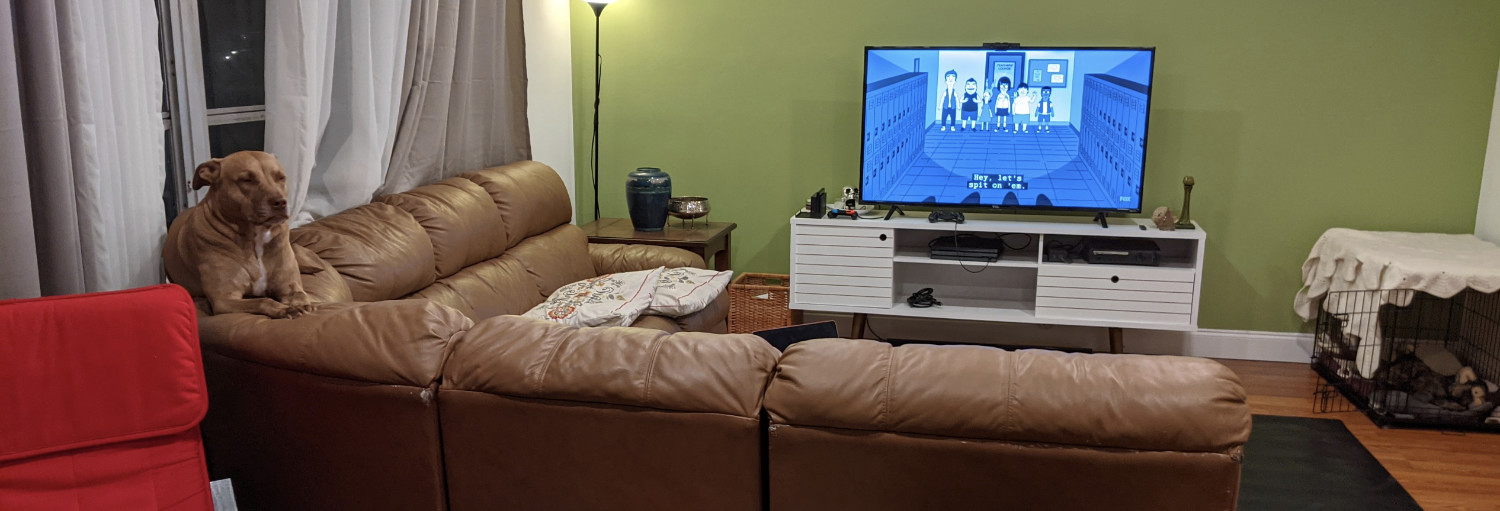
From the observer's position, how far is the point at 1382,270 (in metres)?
3.66

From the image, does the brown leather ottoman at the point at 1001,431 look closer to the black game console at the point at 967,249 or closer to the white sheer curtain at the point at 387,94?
the white sheer curtain at the point at 387,94

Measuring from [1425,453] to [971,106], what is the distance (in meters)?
1.97

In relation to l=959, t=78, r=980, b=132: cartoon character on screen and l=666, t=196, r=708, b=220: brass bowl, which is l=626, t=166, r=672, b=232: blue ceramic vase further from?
l=959, t=78, r=980, b=132: cartoon character on screen

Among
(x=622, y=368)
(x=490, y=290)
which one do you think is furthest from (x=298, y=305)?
(x=490, y=290)

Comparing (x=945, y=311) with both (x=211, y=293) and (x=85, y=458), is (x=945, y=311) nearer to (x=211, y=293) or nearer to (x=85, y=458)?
(x=211, y=293)

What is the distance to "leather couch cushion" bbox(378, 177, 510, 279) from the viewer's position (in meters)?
3.11

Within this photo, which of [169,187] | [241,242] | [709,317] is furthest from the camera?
[709,317]

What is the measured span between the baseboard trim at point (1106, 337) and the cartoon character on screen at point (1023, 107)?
94 centimetres

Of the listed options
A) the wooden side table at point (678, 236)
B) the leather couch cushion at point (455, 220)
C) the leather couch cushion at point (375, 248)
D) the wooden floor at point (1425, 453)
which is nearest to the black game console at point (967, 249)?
the wooden side table at point (678, 236)

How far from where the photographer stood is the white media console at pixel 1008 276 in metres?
4.07

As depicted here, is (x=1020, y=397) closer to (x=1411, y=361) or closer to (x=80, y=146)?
(x=80, y=146)

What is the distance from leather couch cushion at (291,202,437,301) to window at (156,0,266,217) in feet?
0.98

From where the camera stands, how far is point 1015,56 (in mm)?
4117

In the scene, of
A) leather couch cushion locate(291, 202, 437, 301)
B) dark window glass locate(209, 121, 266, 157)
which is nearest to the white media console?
leather couch cushion locate(291, 202, 437, 301)
